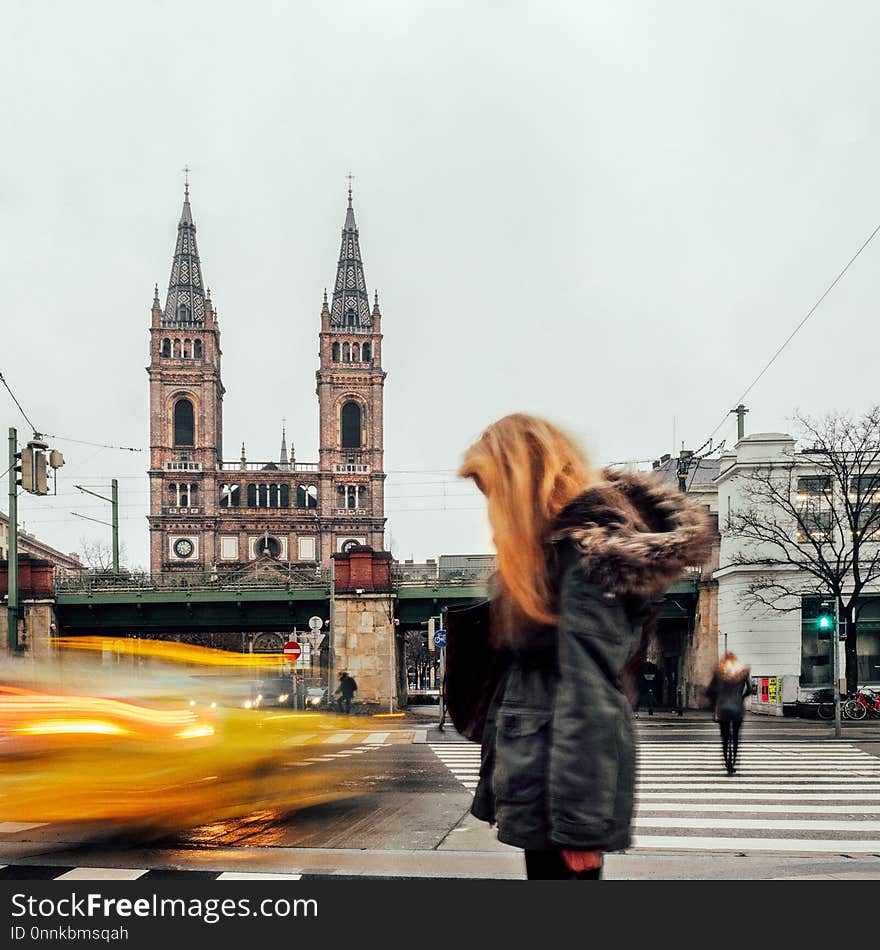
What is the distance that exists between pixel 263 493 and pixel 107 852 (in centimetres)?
10579

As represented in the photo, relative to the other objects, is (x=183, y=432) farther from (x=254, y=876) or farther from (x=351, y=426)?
(x=254, y=876)

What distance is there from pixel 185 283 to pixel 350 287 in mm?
18792

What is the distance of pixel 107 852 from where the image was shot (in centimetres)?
736

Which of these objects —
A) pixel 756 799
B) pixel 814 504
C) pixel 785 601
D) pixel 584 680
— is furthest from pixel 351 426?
pixel 584 680

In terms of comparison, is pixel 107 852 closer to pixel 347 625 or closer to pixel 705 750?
pixel 705 750

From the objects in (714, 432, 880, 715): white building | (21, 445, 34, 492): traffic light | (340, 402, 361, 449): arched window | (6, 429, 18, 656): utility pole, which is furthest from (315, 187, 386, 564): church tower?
(21, 445, 34, 492): traffic light

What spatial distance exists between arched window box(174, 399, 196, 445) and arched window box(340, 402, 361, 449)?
A: 16098mm

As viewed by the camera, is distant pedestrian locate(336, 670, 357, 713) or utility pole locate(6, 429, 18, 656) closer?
utility pole locate(6, 429, 18, 656)

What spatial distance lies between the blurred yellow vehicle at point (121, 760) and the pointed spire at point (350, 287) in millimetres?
109923

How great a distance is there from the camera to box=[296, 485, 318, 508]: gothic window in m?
112

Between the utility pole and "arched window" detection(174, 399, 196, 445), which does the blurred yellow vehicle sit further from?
"arched window" detection(174, 399, 196, 445)

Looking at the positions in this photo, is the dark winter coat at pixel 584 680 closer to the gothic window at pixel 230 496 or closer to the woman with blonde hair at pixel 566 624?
the woman with blonde hair at pixel 566 624

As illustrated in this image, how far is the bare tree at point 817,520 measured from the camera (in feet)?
90.3

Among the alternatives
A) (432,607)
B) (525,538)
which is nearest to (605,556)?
(525,538)
